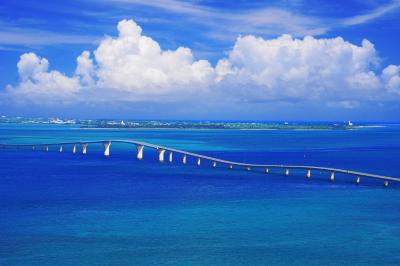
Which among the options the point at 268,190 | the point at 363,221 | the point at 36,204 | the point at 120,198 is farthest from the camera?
the point at 268,190

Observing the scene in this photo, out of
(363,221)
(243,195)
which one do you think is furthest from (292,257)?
(243,195)

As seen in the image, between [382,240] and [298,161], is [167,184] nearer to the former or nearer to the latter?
[382,240]

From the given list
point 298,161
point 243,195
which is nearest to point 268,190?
point 243,195

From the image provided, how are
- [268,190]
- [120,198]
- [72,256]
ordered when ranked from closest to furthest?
[72,256], [120,198], [268,190]

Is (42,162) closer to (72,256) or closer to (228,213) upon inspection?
(228,213)

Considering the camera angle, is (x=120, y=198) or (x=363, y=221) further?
(x=120, y=198)

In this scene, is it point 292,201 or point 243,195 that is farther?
point 243,195

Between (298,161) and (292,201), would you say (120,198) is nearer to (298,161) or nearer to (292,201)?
(292,201)

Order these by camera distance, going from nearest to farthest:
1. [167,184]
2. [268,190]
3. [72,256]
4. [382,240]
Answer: [72,256]
[382,240]
[268,190]
[167,184]

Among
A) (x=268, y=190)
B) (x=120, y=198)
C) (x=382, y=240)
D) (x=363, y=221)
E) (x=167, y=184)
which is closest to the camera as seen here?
(x=382, y=240)
